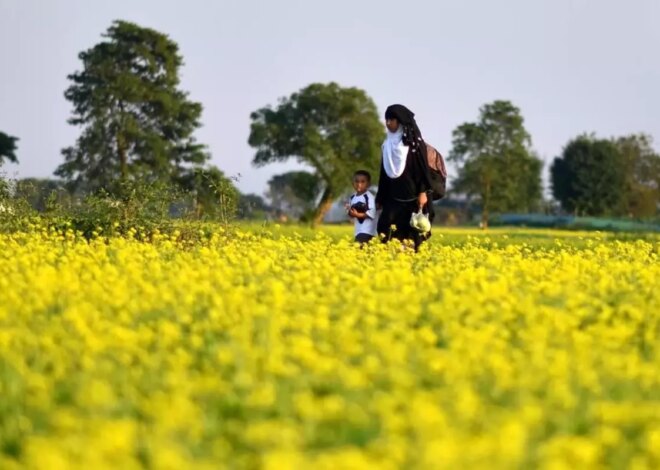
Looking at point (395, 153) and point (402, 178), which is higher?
point (395, 153)

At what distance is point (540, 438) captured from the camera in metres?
4.16

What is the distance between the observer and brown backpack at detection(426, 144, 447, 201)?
1152 centimetres

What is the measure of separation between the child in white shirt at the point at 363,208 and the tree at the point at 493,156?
48386mm

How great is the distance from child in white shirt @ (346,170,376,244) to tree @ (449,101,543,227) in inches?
1905

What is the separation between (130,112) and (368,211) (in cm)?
3375

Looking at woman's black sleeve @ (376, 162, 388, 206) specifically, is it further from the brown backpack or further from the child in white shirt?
the brown backpack

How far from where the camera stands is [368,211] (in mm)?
11891

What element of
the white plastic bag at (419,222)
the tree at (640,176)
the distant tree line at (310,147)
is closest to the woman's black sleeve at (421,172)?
the white plastic bag at (419,222)

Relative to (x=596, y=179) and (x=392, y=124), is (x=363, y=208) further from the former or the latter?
(x=596, y=179)

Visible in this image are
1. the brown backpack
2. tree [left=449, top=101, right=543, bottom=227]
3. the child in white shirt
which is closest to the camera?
the brown backpack

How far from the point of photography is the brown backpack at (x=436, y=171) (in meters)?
11.5

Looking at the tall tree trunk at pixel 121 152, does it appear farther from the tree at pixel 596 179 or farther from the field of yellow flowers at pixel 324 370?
the field of yellow flowers at pixel 324 370

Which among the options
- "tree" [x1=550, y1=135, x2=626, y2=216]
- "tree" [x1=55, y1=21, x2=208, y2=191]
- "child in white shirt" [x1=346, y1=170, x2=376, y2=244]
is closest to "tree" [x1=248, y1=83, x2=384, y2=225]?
"tree" [x1=55, y1=21, x2=208, y2=191]

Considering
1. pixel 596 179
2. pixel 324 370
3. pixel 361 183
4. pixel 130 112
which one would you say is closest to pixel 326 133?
pixel 130 112
